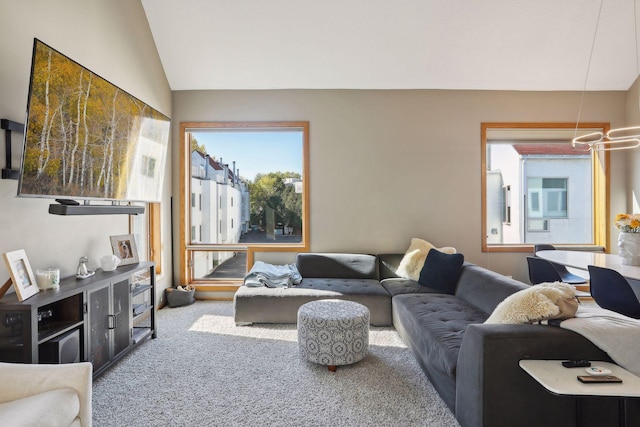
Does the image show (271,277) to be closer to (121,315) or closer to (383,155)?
(121,315)

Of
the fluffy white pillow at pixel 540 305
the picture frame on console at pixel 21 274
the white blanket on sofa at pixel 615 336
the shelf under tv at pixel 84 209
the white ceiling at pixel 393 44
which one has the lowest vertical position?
the white blanket on sofa at pixel 615 336

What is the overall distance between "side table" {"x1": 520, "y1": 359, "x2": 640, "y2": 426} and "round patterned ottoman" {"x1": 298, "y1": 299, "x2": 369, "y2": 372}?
1.34m

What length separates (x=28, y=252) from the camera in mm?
2459

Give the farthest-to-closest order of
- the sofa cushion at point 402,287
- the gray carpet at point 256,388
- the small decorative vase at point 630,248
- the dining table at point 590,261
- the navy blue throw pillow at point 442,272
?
the sofa cushion at point 402,287, the navy blue throw pillow at point 442,272, the small decorative vase at point 630,248, the dining table at point 590,261, the gray carpet at point 256,388

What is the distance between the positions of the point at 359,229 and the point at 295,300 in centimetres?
155

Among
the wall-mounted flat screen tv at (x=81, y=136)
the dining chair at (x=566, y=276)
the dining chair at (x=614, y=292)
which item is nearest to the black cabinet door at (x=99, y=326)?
the wall-mounted flat screen tv at (x=81, y=136)

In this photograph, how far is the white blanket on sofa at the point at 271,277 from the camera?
13.2 ft

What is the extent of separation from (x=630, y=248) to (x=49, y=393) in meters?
4.42

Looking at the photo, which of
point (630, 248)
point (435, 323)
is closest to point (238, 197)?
point (435, 323)

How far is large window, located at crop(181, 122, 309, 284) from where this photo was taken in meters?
4.98

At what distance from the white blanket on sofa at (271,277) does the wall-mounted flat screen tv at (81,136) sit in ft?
4.89

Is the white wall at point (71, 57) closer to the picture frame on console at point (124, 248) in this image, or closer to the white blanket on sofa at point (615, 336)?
the picture frame on console at point (124, 248)

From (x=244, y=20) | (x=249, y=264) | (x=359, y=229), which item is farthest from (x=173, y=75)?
(x=359, y=229)

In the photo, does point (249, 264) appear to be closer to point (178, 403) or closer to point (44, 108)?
point (178, 403)
